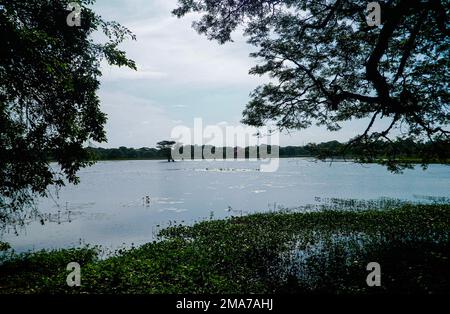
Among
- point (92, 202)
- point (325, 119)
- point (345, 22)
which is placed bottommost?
point (92, 202)

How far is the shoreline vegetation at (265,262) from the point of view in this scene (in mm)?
11166

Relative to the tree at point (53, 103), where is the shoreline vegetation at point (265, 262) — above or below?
below

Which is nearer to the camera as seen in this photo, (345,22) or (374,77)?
(374,77)

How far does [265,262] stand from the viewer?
15539 millimetres

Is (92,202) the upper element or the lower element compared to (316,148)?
lower

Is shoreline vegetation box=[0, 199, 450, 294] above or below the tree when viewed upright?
below

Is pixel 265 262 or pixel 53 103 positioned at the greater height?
pixel 53 103

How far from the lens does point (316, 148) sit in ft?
60.2

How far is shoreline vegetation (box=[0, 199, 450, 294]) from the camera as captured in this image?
11166 mm

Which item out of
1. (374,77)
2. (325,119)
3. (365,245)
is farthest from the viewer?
(325,119)
